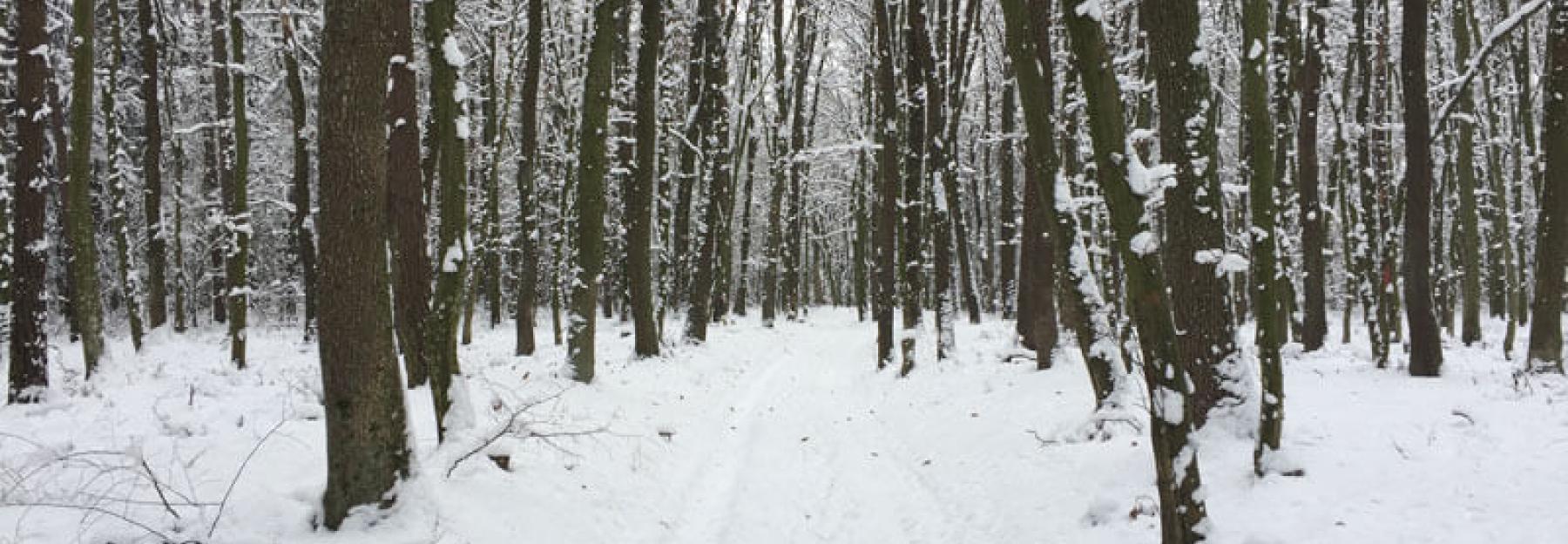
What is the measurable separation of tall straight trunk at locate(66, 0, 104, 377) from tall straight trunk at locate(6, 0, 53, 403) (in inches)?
14.1

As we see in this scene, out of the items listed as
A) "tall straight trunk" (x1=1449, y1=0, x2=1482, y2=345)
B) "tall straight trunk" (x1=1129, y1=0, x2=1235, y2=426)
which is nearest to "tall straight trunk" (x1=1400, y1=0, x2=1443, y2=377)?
"tall straight trunk" (x1=1129, y1=0, x2=1235, y2=426)

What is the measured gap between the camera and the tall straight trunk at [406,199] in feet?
22.5

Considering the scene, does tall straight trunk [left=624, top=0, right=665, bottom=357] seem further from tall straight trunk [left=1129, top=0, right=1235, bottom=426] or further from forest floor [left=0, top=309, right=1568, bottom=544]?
tall straight trunk [left=1129, top=0, right=1235, bottom=426]

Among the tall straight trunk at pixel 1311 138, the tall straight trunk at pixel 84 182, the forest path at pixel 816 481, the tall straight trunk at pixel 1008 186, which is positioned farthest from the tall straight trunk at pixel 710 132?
the tall straight trunk at pixel 1311 138

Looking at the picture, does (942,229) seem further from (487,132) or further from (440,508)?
(487,132)

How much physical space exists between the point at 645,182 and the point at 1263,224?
989 cm

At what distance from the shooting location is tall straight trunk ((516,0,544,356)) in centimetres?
1315

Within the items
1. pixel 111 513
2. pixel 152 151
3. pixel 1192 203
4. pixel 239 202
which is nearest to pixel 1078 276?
pixel 1192 203

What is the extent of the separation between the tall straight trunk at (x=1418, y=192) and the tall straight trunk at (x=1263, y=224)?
17.4 ft

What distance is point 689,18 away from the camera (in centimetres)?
2339

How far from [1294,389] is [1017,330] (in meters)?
4.72

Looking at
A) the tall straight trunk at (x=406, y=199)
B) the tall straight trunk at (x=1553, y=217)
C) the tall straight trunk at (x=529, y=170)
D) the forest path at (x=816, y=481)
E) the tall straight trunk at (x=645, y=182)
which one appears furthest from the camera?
the tall straight trunk at (x=645, y=182)

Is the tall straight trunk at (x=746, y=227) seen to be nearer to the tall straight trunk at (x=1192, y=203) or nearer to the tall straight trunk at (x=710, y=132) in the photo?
the tall straight trunk at (x=710, y=132)

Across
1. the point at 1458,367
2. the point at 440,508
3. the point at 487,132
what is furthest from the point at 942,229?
the point at 487,132
